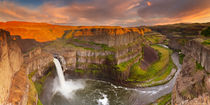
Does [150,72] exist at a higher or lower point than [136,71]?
lower

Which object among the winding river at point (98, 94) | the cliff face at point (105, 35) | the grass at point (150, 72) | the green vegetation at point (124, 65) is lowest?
the winding river at point (98, 94)

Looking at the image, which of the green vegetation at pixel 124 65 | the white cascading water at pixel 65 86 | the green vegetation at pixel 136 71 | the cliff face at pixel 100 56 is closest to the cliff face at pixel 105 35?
the cliff face at pixel 100 56

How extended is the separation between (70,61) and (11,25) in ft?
51.4

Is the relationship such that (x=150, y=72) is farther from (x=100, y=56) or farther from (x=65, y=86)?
(x=65, y=86)

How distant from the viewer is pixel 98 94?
2273 centimetres

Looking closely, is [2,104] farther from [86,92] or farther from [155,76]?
[155,76]

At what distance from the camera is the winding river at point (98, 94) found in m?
19.9

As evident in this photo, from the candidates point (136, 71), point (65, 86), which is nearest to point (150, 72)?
point (136, 71)

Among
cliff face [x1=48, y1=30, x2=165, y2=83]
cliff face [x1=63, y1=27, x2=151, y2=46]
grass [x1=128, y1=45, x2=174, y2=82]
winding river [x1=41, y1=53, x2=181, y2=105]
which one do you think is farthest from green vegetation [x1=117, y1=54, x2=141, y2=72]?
cliff face [x1=63, y1=27, x2=151, y2=46]

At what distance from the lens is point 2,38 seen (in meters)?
7.87

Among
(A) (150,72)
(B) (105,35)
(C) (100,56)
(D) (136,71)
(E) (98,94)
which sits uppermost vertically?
(B) (105,35)

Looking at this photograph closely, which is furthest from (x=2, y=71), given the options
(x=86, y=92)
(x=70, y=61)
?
(x=70, y=61)

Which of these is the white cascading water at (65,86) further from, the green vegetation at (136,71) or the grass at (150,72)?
the green vegetation at (136,71)

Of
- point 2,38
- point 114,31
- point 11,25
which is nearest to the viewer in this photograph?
point 2,38
